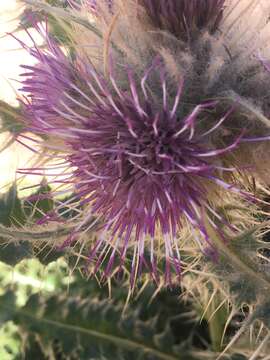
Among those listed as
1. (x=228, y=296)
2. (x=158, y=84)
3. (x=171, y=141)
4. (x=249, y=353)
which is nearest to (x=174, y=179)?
(x=171, y=141)

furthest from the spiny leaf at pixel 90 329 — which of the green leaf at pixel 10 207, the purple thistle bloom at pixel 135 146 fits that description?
the purple thistle bloom at pixel 135 146

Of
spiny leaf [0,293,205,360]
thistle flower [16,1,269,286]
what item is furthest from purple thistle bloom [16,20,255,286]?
spiny leaf [0,293,205,360]

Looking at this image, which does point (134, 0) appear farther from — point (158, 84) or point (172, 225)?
point (172, 225)

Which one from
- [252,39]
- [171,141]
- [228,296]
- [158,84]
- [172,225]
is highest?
[252,39]

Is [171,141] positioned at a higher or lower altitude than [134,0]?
lower

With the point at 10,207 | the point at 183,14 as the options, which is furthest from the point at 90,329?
the point at 183,14

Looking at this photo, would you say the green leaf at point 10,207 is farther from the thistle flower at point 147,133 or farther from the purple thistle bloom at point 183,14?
the purple thistle bloom at point 183,14

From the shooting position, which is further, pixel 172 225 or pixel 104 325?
pixel 104 325
